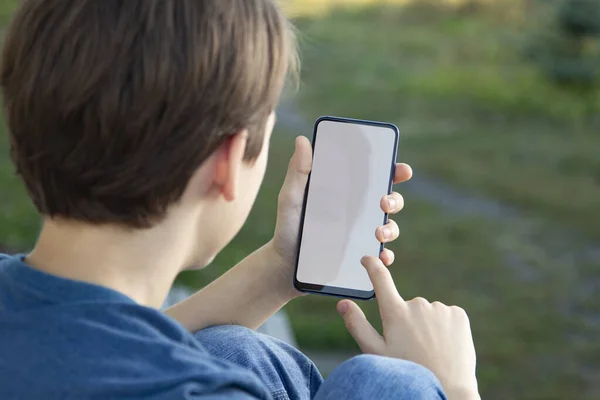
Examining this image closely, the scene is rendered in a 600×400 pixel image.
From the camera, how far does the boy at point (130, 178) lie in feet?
2.53

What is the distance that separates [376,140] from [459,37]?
774 centimetres

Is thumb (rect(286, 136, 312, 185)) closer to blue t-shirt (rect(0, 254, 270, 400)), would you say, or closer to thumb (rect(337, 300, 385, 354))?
thumb (rect(337, 300, 385, 354))

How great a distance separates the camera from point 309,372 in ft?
3.84

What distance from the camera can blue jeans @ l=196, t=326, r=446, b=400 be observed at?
2.77ft

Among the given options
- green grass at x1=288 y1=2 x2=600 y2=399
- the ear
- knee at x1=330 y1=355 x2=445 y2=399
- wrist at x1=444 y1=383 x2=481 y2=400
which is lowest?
green grass at x1=288 y1=2 x2=600 y2=399

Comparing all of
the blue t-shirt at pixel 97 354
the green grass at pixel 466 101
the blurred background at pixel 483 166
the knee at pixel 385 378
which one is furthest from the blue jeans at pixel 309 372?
the green grass at pixel 466 101

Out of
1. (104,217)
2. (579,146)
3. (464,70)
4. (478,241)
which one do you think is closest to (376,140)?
(104,217)

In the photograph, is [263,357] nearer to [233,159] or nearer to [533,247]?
[233,159]

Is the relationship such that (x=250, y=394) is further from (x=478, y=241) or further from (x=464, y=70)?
(x=464, y=70)

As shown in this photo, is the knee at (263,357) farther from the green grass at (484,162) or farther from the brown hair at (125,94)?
the green grass at (484,162)

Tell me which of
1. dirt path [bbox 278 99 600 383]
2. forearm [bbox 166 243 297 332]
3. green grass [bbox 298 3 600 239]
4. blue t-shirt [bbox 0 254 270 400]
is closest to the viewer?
blue t-shirt [bbox 0 254 270 400]

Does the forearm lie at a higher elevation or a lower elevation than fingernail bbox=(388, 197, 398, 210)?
lower

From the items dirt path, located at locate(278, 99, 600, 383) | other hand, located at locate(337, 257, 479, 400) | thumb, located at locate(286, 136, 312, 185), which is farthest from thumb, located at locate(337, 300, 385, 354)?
dirt path, located at locate(278, 99, 600, 383)

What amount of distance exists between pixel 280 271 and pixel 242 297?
0.23 feet
